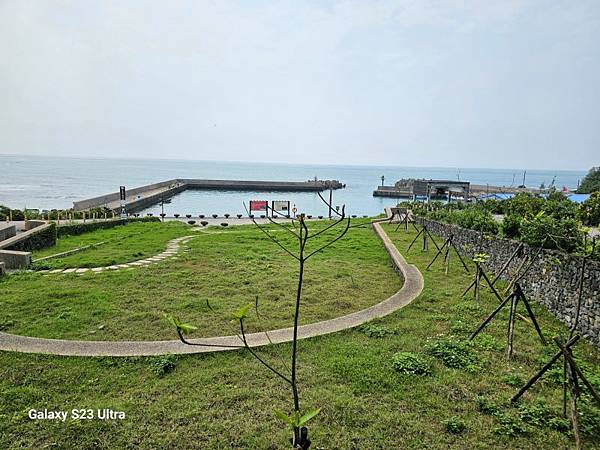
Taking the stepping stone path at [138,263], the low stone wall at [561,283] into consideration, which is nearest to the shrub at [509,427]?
the low stone wall at [561,283]

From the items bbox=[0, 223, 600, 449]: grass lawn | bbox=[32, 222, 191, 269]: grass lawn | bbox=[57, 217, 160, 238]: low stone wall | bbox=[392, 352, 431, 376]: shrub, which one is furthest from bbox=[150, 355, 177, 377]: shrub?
bbox=[57, 217, 160, 238]: low stone wall

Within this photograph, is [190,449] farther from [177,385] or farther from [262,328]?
[262,328]

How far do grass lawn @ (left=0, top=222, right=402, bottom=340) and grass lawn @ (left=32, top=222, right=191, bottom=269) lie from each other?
90 cm

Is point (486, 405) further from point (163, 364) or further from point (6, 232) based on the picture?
point (6, 232)

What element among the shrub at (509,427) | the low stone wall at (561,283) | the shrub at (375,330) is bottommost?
the shrub at (375,330)

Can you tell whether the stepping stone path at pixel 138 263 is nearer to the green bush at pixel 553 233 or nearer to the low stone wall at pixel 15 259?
the low stone wall at pixel 15 259

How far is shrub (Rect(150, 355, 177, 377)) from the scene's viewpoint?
4484 millimetres

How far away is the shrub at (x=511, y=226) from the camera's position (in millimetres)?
8812

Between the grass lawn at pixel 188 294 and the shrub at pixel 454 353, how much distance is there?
6.57 ft

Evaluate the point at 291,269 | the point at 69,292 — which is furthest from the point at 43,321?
the point at 291,269

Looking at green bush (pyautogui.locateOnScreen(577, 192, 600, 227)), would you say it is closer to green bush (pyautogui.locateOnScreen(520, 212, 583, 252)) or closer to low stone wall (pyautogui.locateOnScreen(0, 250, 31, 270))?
green bush (pyautogui.locateOnScreen(520, 212, 583, 252))

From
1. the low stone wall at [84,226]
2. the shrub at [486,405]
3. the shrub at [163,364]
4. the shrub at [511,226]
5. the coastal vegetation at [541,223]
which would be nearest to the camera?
the shrub at [486,405]

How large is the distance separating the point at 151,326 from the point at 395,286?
519cm

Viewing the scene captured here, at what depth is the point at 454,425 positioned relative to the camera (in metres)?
3.55
